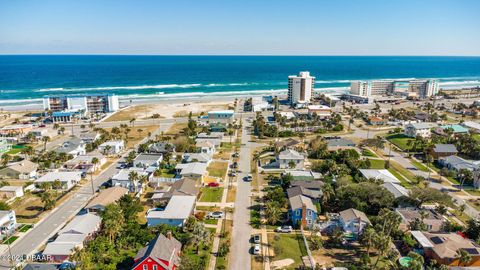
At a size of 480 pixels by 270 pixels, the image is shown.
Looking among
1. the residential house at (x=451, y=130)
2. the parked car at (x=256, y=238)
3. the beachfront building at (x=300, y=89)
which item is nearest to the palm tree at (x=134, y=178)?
the parked car at (x=256, y=238)

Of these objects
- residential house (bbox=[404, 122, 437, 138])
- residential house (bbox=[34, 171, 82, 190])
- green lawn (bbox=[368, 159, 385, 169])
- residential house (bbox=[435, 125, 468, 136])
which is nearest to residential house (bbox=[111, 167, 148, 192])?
residential house (bbox=[34, 171, 82, 190])

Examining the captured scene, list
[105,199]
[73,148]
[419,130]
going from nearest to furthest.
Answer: [105,199] → [73,148] → [419,130]

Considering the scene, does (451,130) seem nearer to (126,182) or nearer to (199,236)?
(199,236)

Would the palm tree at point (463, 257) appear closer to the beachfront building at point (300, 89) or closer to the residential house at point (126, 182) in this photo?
the residential house at point (126, 182)

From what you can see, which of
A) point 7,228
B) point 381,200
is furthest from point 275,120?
point 7,228

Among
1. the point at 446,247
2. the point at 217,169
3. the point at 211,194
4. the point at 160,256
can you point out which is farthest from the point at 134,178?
the point at 446,247

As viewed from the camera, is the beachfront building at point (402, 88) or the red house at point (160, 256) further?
the beachfront building at point (402, 88)

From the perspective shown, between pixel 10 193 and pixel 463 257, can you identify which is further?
pixel 10 193
